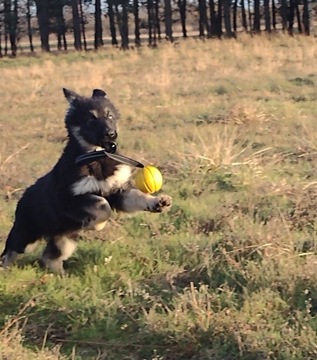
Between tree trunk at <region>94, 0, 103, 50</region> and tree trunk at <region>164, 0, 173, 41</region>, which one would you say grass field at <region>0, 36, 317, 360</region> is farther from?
tree trunk at <region>94, 0, 103, 50</region>

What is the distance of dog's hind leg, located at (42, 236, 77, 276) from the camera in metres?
5.20

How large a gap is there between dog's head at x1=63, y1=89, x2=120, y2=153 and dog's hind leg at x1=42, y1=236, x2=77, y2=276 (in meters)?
0.71

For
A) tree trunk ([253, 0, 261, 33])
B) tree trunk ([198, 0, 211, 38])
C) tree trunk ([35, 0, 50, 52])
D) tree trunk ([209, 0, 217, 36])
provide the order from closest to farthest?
1. tree trunk ([35, 0, 50, 52])
2. tree trunk ([253, 0, 261, 33])
3. tree trunk ([209, 0, 217, 36])
4. tree trunk ([198, 0, 211, 38])

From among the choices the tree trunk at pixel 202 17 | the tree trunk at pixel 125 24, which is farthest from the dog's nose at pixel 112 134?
the tree trunk at pixel 202 17

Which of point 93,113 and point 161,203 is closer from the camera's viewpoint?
point 161,203

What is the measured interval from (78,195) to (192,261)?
95cm

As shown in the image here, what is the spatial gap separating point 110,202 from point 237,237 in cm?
99

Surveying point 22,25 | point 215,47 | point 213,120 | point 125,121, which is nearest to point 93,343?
point 213,120

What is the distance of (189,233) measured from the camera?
5.88 meters

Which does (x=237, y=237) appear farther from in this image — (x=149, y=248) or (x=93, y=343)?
(x=93, y=343)

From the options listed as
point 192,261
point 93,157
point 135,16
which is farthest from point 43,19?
point 192,261

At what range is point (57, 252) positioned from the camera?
5203 millimetres

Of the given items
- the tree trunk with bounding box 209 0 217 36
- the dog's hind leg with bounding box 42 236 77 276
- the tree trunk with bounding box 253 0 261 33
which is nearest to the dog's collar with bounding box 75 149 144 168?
the dog's hind leg with bounding box 42 236 77 276

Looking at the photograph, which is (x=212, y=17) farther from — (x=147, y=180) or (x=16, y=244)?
(x=16, y=244)
